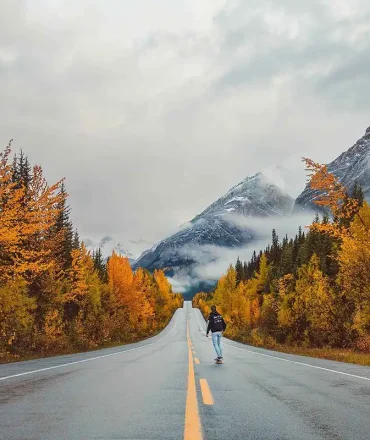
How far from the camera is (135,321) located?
59.8 meters

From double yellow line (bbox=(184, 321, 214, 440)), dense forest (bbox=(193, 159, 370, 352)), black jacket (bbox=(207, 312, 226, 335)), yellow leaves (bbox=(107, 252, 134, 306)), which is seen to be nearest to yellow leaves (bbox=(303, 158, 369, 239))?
dense forest (bbox=(193, 159, 370, 352))

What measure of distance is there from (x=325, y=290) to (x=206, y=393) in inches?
1276

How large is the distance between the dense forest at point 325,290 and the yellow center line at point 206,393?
1228 centimetres

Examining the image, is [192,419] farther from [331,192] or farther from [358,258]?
[358,258]

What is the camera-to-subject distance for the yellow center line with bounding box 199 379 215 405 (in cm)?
703

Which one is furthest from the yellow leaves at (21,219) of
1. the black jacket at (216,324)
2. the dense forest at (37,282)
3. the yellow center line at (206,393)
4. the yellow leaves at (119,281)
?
the yellow leaves at (119,281)

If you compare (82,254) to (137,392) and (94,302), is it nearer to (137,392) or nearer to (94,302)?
(94,302)

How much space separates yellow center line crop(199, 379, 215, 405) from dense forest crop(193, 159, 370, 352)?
40.3ft

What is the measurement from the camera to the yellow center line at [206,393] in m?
7.03

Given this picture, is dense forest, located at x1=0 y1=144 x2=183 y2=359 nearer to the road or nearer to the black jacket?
the black jacket

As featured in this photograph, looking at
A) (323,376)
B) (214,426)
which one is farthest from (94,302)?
(214,426)

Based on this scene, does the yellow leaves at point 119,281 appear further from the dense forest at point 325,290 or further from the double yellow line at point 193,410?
the double yellow line at point 193,410

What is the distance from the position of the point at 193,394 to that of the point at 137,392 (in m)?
1.11

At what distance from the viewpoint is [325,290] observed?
38000mm
